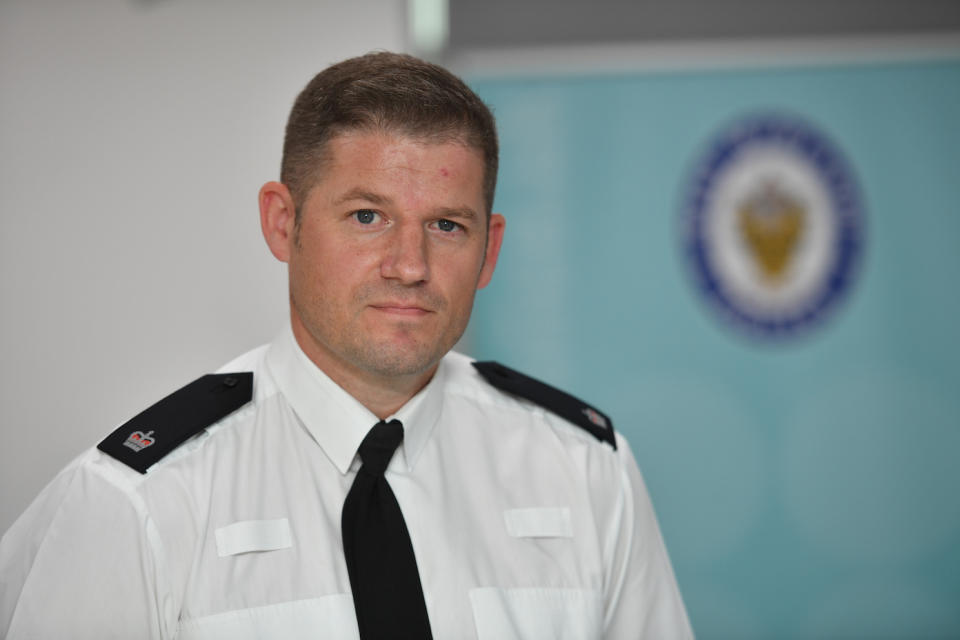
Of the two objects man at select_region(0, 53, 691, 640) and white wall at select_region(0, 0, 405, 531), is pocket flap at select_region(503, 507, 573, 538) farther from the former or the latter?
white wall at select_region(0, 0, 405, 531)

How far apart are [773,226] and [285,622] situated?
2.11 meters

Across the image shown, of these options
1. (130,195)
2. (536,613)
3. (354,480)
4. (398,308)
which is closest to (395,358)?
(398,308)

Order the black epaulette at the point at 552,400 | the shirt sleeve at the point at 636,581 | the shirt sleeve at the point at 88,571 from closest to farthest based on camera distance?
the shirt sleeve at the point at 88,571 → the shirt sleeve at the point at 636,581 → the black epaulette at the point at 552,400

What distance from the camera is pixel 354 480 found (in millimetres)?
1278

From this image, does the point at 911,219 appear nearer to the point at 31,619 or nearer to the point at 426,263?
the point at 426,263

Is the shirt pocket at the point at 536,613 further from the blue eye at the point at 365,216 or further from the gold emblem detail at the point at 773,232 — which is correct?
the gold emblem detail at the point at 773,232

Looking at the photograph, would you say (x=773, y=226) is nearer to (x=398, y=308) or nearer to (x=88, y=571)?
(x=398, y=308)

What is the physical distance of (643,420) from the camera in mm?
2752

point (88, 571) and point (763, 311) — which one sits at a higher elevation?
point (763, 311)

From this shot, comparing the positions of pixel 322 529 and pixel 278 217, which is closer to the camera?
pixel 322 529

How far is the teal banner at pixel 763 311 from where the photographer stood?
2729mm

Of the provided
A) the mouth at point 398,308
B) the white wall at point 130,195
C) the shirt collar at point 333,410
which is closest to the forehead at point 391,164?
the mouth at point 398,308

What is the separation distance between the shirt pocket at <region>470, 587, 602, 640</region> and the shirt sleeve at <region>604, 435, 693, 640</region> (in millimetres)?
70

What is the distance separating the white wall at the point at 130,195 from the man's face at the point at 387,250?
45.1 inches
